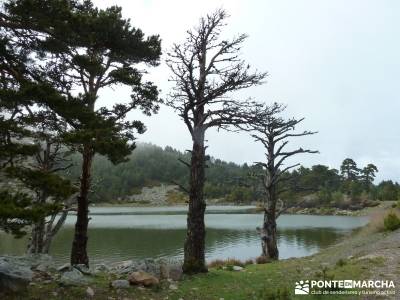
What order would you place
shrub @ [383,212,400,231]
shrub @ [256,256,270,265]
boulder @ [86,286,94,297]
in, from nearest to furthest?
boulder @ [86,286,94,297] → shrub @ [256,256,270,265] → shrub @ [383,212,400,231]

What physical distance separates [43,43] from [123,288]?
7038 millimetres

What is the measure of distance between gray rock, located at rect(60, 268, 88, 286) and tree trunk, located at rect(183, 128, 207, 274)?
3728 millimetres

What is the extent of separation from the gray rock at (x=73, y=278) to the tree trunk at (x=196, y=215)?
373 cm

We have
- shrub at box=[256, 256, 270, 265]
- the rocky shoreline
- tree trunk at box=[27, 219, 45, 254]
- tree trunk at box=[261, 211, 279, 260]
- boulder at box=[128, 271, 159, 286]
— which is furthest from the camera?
tree trunk at box=[261, 211, 279, 260]

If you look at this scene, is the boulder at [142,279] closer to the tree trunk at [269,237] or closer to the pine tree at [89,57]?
the pine tree at [89,57]

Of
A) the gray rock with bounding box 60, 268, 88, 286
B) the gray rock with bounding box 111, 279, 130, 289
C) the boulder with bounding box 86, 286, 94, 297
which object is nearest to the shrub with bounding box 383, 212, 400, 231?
the gray rock with bounding box 111, 279, 130, 289

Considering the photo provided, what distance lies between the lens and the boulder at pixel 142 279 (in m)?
11.0

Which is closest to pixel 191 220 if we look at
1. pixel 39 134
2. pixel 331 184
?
pixel 39 134

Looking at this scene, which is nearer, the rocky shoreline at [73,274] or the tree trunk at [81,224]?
the rocky shoreline at [73,274]

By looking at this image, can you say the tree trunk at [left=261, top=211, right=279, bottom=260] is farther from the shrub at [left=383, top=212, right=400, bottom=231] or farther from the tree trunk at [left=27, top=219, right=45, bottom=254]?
the tree trunk at [left=27, top=219, right=45, bottom=254]

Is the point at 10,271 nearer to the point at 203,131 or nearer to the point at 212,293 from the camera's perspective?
the point at 212,293

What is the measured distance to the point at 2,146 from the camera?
28.6 feet

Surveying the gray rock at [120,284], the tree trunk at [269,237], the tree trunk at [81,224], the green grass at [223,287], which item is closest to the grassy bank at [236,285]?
the green grass at [223,287]

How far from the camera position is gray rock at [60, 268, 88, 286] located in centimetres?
1021
